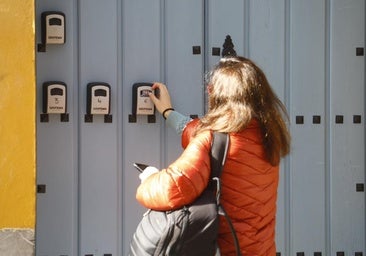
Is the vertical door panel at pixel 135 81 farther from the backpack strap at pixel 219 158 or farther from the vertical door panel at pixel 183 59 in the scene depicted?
the backpack strap at pixel 219 158

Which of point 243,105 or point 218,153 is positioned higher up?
point 243,105

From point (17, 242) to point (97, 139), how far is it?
3.30 feet

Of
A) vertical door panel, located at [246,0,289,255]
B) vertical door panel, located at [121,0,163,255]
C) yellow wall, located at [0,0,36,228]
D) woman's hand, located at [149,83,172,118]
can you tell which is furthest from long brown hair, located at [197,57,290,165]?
vertical door panel, located at [246,0,289,255]

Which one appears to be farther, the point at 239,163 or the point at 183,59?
the point at 183,59

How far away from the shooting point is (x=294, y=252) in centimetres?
516

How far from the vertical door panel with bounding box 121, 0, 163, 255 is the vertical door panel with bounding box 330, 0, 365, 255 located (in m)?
1.39

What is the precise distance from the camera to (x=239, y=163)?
3.26 m

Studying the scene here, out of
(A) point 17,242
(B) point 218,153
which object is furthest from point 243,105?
(A) point 17,242

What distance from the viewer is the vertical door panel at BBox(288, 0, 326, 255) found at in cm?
517

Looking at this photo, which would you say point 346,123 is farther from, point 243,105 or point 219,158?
point 219,158

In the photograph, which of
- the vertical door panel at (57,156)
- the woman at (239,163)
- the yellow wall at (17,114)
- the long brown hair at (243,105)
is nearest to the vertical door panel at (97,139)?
the vertical door panel at (57,156)

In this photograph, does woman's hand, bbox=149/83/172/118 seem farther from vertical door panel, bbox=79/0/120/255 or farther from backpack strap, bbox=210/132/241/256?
backpack strap, bbox=210/132/241/256

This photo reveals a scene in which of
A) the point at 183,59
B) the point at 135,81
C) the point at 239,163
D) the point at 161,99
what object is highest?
the point at 183,59

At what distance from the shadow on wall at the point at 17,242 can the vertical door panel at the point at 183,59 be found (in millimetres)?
1238
